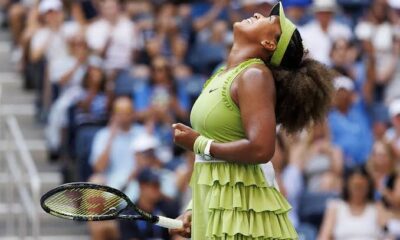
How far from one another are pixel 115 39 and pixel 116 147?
6.72 feet

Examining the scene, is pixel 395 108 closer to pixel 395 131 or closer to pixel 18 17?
pixel 395 131

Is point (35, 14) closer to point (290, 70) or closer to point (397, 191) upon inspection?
point (397, 191)

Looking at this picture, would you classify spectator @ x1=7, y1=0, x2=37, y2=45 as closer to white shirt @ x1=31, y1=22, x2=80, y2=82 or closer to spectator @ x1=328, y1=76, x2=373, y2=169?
white shirt @ x1=31, y1=22, x2=80, y2=82

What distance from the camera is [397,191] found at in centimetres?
964

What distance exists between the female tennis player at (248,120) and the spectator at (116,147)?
4.72 meters

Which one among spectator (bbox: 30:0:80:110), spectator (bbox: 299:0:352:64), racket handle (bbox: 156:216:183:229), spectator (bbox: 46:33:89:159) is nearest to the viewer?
racket handle (bbox: 156:216:183:229)

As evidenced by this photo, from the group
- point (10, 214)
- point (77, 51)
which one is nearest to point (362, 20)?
point (77, 51)

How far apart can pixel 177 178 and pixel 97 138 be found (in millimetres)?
984

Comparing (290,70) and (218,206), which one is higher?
(290,70)

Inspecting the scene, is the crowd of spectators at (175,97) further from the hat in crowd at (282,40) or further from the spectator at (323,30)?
the hat in crowd at (282,40)

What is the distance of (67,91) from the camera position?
11336 mm

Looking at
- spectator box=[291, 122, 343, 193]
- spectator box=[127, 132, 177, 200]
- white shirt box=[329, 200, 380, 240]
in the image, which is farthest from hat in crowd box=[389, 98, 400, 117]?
spectator box=[127, 132, 177, 200]

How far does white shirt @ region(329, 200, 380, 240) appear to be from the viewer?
9.40 metres

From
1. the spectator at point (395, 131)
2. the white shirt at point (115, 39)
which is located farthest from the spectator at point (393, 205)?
the white shirt at point (115, 39)
